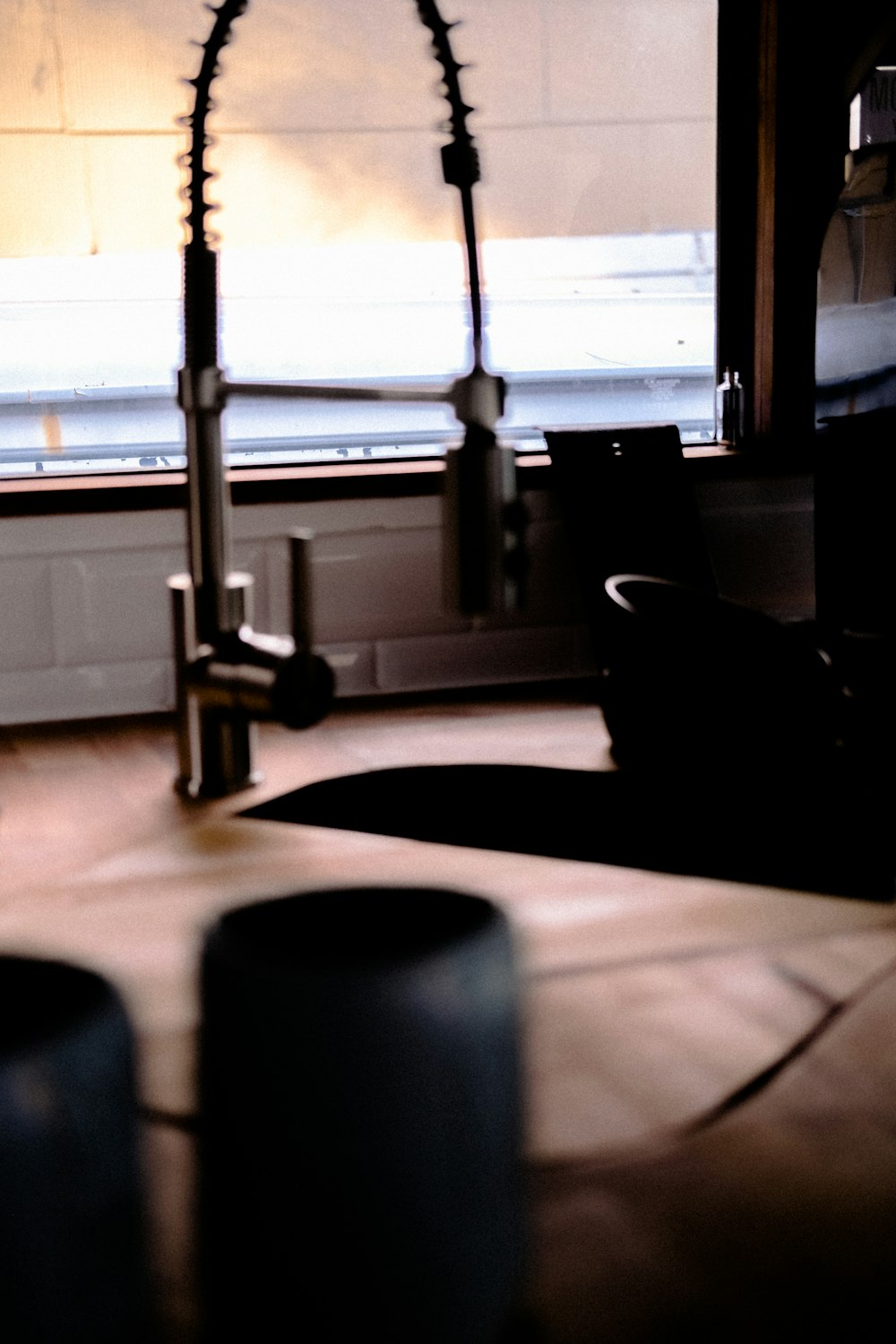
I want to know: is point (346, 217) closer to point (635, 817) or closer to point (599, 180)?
point (599, 180)

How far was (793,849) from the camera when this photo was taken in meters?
0.96

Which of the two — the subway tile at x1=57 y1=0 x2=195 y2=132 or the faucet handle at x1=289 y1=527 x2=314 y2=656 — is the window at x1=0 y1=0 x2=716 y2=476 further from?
the faucet handle at x1=289 y1=527 x2=314 y2=656

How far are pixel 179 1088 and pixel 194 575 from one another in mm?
455

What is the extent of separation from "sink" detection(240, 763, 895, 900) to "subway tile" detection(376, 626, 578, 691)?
507 mm

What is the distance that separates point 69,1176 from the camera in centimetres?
30

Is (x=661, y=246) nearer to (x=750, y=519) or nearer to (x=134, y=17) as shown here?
(x=750, y=519)

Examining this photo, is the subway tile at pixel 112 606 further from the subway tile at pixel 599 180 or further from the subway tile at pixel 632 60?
the subway tile at pixel 632 60

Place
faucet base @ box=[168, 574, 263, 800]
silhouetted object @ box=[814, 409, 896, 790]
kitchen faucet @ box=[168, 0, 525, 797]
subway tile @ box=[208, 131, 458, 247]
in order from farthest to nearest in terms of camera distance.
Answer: subway tile @ box=[208, 131, 458, 247], silhouetted object @ box=[814, 409, 896, 790], faucet base @ box=[168, 574, 263, 800], kitchen faucet @ box=[168, 0, 525, 797]

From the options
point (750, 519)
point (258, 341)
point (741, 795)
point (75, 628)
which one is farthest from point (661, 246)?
point (741, 795)

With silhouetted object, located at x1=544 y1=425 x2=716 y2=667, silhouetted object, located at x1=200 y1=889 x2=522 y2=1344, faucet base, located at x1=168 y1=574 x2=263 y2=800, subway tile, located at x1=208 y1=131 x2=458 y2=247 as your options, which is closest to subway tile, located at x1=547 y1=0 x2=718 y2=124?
subway tile, located at x1=208 y1=131 x2=458 y2=247

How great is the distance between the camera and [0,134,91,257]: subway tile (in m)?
1.53

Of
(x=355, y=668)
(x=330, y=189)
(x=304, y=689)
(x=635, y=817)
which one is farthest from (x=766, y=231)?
(x=304, y=689)

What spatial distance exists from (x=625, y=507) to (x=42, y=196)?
2.42 feet

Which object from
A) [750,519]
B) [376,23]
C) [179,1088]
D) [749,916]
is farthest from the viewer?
[750,519]
